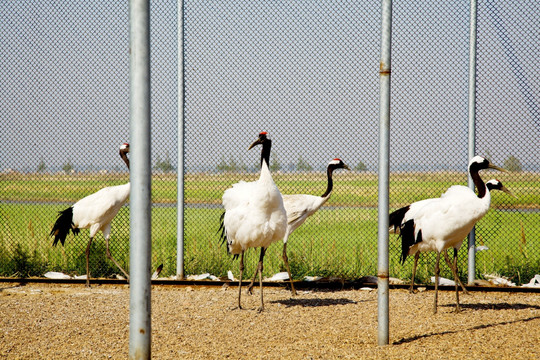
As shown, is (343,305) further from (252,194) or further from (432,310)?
(252,194)

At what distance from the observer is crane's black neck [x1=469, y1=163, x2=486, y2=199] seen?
651 cm

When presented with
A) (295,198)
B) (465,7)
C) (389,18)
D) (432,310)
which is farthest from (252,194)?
(465,7)

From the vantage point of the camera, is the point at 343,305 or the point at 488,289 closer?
the point at 343,305

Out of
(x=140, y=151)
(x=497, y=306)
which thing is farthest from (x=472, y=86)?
(x=140, y=151)

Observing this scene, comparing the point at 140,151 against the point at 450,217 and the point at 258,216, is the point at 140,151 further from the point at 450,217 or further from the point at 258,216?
the point at 450,217

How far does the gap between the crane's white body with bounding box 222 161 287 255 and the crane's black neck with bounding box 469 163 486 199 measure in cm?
220

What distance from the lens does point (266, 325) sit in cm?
568

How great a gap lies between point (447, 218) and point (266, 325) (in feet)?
7.37

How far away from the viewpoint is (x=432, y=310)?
20.7 ft

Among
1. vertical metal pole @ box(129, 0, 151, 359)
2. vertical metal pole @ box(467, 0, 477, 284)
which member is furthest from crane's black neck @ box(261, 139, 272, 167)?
vertical metal pole @ box(129, 0, 151, 359)

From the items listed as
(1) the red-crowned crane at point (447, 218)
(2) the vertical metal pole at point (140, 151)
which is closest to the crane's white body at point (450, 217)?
(1) the red-crowned crane at point (447, 218)

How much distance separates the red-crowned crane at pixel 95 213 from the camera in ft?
25.8

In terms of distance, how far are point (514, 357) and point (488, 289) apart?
3.26m

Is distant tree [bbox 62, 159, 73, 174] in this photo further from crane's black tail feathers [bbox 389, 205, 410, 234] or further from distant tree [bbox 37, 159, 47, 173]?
crane's black tail feathers [bbox 389, 205, 410, 234]
